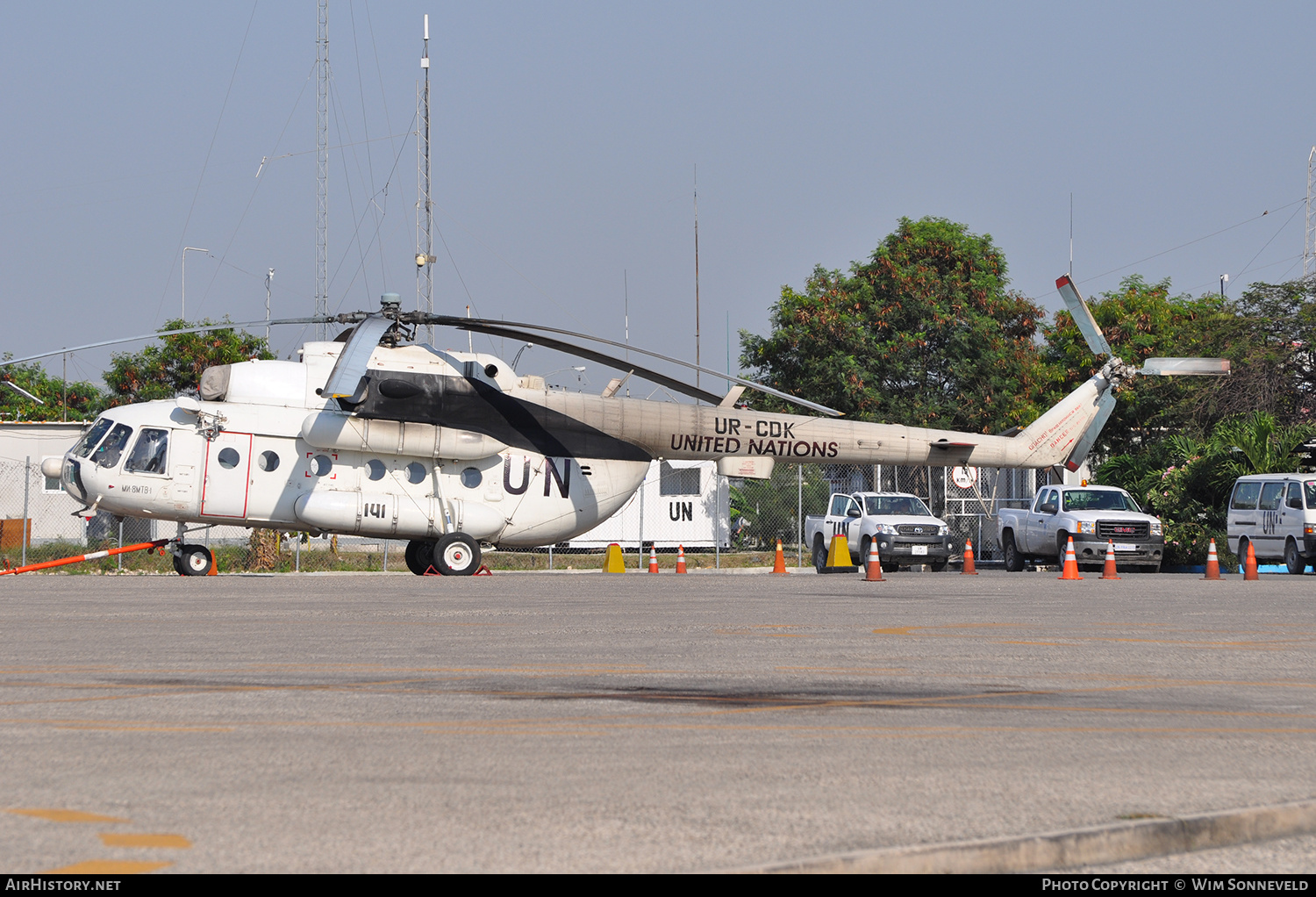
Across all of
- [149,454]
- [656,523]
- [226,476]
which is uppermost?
[149,454]

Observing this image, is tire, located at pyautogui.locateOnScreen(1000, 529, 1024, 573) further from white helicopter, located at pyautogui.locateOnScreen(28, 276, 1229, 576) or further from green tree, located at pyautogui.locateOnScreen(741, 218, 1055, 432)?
green tree, located at pyautogui.locateOnScreen(741, 218, 1055, 432)

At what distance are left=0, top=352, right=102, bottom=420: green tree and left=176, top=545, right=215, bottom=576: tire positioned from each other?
41.0m

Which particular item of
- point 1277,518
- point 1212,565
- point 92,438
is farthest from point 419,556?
point 1277,518

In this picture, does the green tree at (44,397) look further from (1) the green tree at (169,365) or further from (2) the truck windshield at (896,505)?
(2) the truck windshield at (896,505)

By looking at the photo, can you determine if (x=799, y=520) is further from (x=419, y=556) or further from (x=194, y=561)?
(x=194, y=561)

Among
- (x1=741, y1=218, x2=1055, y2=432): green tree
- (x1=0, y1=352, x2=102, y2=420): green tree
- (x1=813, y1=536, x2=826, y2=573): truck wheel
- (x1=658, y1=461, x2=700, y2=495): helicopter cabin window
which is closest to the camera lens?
(x1=813, y1=536, x2=826, y2=573): truck wheel

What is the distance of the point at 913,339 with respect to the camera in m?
46.2

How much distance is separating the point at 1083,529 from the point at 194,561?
18329 millimetres

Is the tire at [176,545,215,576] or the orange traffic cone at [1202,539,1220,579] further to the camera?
the orange traffic cone at [1202,539,1220,579]

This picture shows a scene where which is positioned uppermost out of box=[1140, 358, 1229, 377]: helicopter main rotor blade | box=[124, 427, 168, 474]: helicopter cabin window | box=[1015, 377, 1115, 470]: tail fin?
box=[1140, 358, 1229, 377]: helicopter main rotor blade

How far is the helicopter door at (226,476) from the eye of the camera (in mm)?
22984

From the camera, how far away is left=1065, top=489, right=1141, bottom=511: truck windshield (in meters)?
31.1

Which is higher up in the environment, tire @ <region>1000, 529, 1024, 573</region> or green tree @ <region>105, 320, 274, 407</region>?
green tree @ <region>105, 320, 274, 407</region>

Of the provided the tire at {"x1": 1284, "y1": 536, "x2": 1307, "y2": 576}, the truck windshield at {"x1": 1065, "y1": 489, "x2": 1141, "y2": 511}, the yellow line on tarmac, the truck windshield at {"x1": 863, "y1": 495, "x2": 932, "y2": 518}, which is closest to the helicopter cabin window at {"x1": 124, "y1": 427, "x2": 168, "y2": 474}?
the truck windshield at {"x1": 863, "y1": 495, "x2": 932, "y2": 518}
